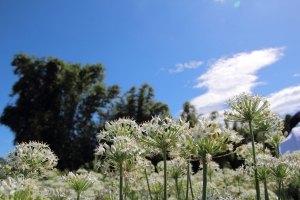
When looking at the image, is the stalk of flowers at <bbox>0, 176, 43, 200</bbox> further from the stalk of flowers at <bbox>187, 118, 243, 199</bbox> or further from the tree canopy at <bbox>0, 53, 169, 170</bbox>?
the tree canopy at <bbox>0, 53, 169, 170</bbox>

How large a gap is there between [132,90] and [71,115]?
26.7 feet

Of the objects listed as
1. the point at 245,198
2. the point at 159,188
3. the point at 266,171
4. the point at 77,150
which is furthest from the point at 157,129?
the point at 77,150

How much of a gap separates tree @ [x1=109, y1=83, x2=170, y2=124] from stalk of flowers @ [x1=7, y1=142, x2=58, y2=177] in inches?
1094

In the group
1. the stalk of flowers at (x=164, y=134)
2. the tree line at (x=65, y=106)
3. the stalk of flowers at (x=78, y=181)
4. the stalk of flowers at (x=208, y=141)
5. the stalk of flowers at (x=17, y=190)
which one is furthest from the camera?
the tree line at (x=65, y=106)

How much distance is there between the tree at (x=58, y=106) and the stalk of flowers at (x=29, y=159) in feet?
84.5

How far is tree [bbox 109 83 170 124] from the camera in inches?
1262

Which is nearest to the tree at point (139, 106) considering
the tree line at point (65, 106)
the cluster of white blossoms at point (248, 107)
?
the tree line at point (65, 106)

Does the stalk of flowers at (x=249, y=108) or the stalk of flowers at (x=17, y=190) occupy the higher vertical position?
the stalk of flowers at (x=249, y=108)

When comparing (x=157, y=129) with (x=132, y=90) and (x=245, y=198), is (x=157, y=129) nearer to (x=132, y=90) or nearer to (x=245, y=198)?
(x=245, y=198)

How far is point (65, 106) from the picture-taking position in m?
31.3

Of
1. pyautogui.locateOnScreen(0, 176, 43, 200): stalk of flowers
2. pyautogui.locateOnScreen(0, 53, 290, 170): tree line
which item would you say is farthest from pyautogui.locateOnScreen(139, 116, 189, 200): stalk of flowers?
pyautogui.locateOnScreen(0, 53, 290, 170): tree line

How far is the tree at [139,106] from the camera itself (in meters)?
32.1

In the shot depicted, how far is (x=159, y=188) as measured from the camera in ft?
16.6

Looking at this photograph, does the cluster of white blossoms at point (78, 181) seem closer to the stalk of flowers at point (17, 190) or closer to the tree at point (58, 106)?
the stalk of flowers at point (17, 190)
